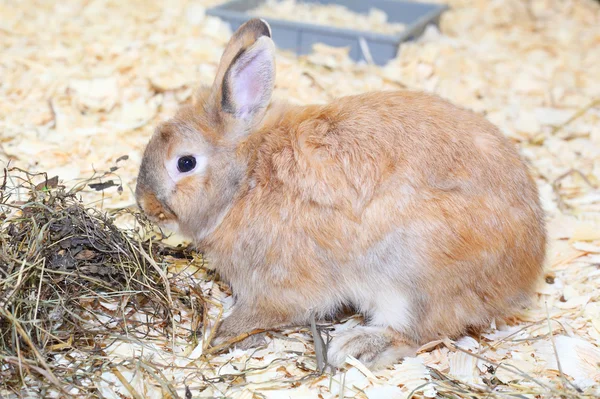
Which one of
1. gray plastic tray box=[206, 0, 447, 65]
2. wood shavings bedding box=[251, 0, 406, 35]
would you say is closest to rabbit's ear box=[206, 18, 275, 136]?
gray plastic tray box=[206, 0, 447, 65]

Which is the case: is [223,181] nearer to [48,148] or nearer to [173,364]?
[173,364]

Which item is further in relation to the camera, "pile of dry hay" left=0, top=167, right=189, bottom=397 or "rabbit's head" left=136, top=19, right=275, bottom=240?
"rabbit's head" left=136, top=19, right=275, bottom=240

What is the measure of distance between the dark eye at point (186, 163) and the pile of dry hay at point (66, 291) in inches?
15.0

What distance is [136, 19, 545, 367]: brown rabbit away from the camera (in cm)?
256

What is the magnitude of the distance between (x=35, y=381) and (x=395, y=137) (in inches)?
62.5

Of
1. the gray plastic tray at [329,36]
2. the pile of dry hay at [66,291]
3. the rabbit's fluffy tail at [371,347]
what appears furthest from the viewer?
the gray plastic tray at [329,36]

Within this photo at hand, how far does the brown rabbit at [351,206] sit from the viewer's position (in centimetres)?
256

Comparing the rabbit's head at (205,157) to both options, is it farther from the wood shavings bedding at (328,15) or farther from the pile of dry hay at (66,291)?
the wood shavings bedding at (328,15)

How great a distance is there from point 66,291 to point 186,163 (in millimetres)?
687

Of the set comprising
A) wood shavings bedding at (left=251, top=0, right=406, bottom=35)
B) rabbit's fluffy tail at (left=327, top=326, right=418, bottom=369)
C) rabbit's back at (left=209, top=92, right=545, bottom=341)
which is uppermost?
wood shavings bedding at (left=251, top=0, right=406, bottom=35)

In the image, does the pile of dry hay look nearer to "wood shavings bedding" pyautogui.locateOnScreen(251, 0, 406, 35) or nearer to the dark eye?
the dark eye

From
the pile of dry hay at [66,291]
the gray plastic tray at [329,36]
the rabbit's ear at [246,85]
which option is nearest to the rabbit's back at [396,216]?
the rabbit's ear at [246,85]

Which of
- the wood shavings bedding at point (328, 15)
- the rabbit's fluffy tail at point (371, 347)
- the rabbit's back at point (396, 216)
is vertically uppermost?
the wood shavings bedding at point (328, 15)

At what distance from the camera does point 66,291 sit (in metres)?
2.67
